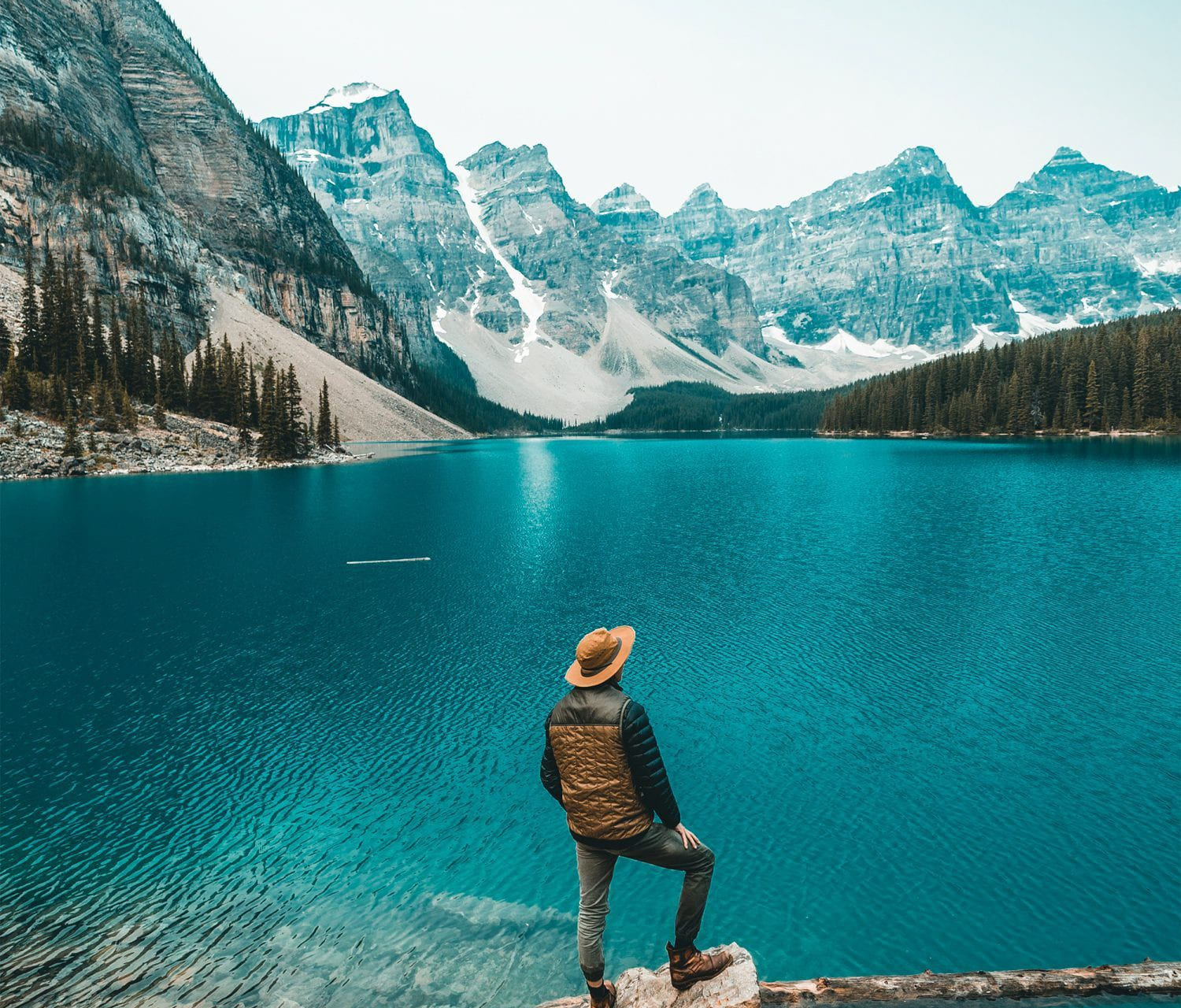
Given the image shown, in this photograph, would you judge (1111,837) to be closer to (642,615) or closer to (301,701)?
(642,615)

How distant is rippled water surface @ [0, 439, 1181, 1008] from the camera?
38.3 feet

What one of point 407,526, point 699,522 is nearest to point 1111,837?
point 699,522

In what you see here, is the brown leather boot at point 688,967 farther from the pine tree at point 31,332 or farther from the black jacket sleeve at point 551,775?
the pine tree at point 31,332

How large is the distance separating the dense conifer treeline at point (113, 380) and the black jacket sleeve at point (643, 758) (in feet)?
351

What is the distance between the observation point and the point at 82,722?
816 inches

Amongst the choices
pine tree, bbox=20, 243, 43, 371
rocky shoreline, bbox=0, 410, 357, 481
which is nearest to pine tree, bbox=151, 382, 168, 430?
rocky shoreline, bbox=0, 410, 357, 481

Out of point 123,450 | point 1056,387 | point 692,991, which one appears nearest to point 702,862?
point 692,991

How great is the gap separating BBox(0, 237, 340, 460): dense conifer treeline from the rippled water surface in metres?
63.1

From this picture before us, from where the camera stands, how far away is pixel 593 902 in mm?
7871

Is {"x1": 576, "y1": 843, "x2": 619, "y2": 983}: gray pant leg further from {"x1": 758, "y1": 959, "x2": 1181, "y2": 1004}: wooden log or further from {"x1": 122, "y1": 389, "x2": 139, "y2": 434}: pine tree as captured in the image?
{"x1": 122, "y1": 389, "x2": 139, "y2": 434}: pine tree

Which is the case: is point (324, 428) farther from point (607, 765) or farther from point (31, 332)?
point (607, 765)

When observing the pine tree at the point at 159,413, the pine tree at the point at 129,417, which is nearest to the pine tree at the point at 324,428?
the pine tree at the point at 159,413

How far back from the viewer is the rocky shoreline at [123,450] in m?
85.1

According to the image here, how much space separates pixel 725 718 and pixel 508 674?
8430mm
